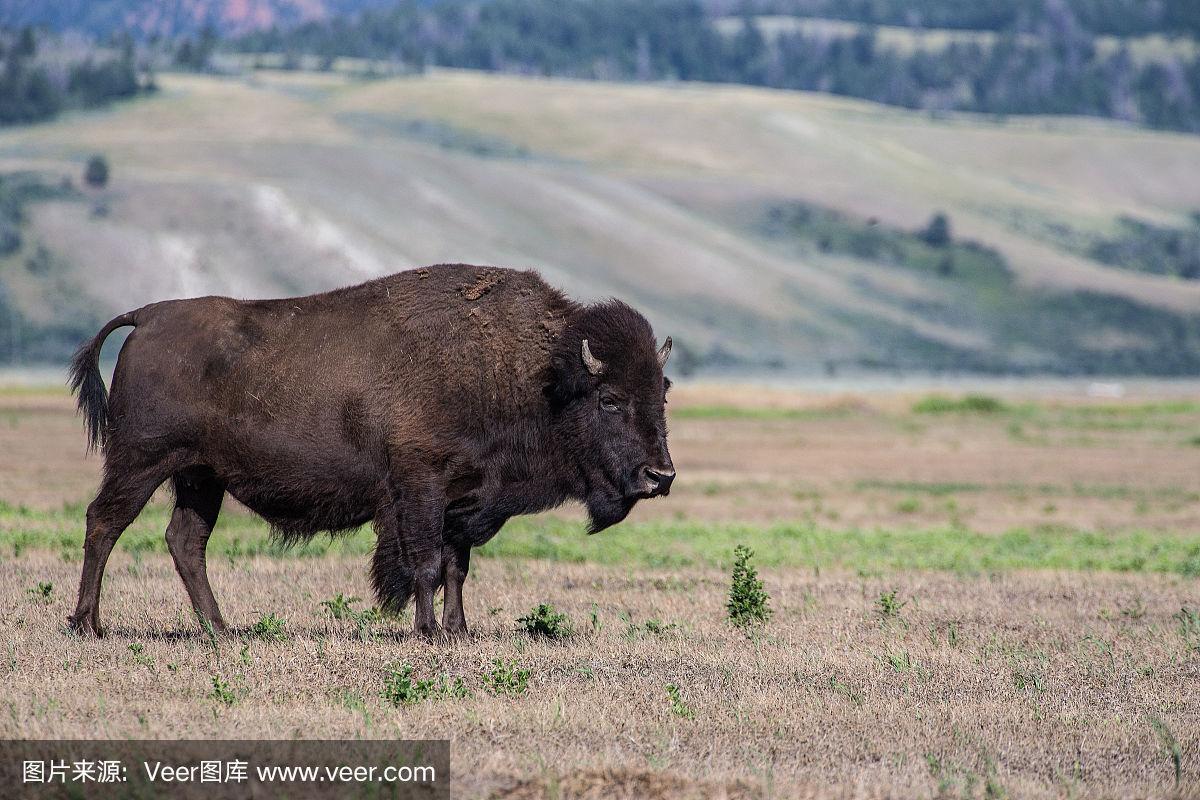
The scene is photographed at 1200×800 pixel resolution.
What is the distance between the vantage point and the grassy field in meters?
8.36

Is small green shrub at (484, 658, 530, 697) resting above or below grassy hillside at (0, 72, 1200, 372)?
above

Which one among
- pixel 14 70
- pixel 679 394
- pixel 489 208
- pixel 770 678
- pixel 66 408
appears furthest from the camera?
pixel 14 70

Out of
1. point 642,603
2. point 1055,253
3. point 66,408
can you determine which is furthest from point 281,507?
point 1055,253

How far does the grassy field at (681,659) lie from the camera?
8.36 m

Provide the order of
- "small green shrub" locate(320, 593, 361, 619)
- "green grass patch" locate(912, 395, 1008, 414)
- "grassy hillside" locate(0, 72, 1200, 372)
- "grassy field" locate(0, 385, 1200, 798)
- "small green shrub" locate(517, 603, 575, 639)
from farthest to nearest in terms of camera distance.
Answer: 1. "grassy hillside" locate(0, 72, 1200, 372)
2. "green grass patch" locate(912, 395, 1008, 414)
3. "small green shrub" locate(320, 593, 361, 619)
4. "small green shrub" locate(517, 603, 575, 639)
5. "grassy field" locate(0, 385, 1200, 798)

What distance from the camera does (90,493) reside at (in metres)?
25.5

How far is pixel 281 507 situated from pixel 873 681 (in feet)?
14.1

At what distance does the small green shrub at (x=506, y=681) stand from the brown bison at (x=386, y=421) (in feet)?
6.15

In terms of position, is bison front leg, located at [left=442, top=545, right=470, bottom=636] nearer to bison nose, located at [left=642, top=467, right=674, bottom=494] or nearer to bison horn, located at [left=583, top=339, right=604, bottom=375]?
bison nose, located at [left=642, top=467, right=674, bottom=494]

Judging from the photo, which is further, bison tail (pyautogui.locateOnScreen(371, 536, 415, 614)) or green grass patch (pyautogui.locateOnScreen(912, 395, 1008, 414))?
green grass patch (pyautogui.locateOnScreen(912, 395, 1008, 414))

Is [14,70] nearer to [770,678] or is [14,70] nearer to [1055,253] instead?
[1055,253]

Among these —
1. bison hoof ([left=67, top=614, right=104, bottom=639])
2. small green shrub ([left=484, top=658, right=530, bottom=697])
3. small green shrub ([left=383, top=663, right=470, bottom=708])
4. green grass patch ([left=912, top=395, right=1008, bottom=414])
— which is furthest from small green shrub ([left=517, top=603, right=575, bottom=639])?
green grass patch ([left=912, top=395, right=1008, bottom=414])
